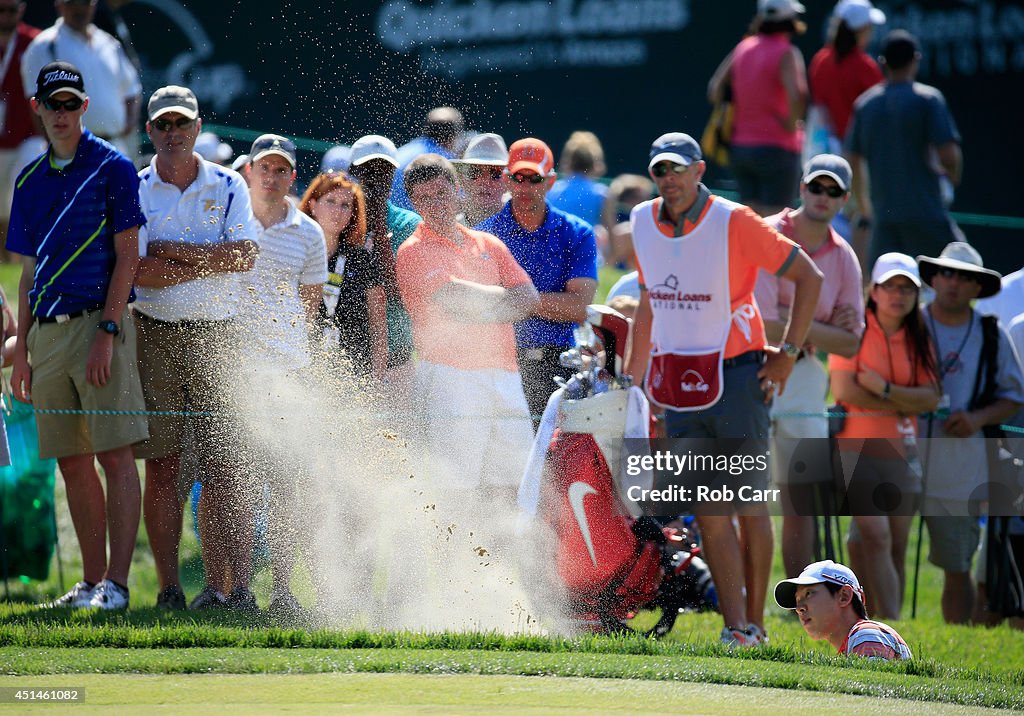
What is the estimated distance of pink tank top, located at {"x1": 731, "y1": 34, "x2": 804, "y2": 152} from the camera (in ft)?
39.1

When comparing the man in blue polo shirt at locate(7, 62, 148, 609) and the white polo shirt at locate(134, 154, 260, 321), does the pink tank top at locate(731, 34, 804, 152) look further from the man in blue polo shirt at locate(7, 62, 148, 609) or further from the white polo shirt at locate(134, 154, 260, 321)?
the man in blue polo shirt at locate(7, 62, 148, 609)

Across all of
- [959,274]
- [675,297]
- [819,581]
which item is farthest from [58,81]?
[959,274]

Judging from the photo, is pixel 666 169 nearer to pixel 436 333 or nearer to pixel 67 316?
pixel 436 333

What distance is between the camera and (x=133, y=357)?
7230mm

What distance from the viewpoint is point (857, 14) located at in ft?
39.9

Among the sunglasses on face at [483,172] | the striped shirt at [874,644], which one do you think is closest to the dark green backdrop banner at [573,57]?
the sunglasses on face at [483,172]

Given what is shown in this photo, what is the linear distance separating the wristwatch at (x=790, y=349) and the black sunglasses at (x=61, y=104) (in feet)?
11.7

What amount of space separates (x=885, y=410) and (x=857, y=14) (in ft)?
16.6

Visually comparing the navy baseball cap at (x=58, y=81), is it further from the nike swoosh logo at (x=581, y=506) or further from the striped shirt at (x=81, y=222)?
the nike swoosh logo at (x=581, y=506)

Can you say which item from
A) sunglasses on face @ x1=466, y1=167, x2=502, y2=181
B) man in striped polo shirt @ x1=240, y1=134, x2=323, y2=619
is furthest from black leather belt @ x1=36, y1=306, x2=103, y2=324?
sunglasses on face @ x1=466, y1=167, x2=502, y2=181

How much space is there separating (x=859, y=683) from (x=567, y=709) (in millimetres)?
1257

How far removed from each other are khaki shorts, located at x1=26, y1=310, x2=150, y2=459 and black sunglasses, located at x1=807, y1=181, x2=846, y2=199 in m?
3.69

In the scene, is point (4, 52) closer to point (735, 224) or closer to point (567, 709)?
point (735, 224)

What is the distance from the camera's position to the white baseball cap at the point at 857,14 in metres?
12.2
